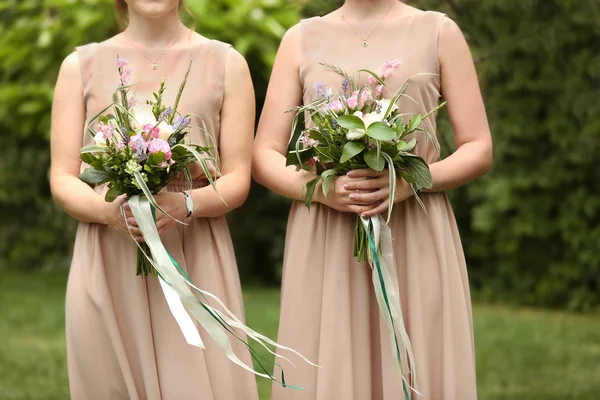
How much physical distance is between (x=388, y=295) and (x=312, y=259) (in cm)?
40

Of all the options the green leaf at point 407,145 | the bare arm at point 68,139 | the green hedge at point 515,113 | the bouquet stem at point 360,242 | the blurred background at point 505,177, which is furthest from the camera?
the green hedge at point 515,113

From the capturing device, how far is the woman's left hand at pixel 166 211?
13.1 ft

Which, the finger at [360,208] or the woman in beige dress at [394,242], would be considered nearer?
the finger at [360,208]

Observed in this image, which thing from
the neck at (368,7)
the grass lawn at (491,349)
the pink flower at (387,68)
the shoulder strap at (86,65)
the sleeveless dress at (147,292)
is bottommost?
the grass lawn at (491,349)

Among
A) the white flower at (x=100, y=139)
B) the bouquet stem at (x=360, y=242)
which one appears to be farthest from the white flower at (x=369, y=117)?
the white flower at (x=100, y=139)

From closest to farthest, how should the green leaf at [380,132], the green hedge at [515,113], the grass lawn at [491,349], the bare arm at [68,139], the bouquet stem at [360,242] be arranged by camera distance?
the green leaf at [380,132] → the bouquet stem at [360,242] → the bare arm at [68,139] → the grass lawn at [491,349] → the green hedge at [515,113]

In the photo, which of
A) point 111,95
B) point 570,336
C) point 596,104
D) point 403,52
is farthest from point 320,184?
point 596,104

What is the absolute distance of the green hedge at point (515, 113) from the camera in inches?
383

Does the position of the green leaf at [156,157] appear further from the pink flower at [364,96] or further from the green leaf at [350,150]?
the pink flower at [364,96]

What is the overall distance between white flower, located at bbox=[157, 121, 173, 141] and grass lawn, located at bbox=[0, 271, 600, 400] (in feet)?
12.6

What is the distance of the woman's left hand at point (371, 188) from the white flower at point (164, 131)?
2.24ft

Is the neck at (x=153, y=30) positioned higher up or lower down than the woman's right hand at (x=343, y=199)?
higher up

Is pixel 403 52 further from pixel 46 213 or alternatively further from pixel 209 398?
pixel 46 213

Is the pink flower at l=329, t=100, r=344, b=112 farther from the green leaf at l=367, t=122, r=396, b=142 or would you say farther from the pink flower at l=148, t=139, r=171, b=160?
the pink flower at l=148, t=139, r=171, b=160
